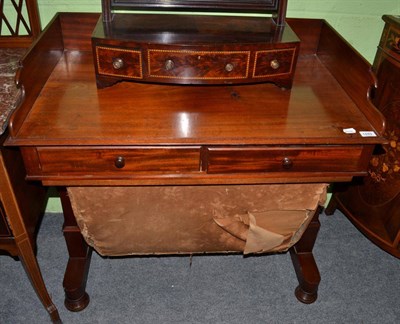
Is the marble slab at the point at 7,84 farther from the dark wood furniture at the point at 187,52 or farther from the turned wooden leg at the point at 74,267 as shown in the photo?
the turned wooden leg at the point at 74,267

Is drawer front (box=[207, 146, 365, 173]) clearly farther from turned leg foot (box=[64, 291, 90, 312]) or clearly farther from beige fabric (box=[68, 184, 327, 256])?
turned leg foot (box=[64, 291, 90, 312])

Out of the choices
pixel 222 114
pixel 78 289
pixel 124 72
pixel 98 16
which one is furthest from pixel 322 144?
pixel 78 289

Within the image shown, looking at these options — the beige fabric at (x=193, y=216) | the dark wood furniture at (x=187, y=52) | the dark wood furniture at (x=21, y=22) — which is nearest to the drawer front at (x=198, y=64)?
the dark wood furniture at (x=187, y=52)

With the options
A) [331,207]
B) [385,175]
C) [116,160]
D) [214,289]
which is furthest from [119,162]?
→ [331,207]

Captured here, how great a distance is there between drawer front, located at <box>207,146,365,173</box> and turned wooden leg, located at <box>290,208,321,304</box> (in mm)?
506

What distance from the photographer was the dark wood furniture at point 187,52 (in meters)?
1.26

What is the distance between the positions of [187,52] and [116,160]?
412 millimetres

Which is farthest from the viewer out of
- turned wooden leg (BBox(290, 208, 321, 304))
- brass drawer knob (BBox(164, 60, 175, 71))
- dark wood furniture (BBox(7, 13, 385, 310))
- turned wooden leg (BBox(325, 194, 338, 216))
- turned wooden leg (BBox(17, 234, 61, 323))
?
turned wooden leg (BBox(325, 194, 338, 216))

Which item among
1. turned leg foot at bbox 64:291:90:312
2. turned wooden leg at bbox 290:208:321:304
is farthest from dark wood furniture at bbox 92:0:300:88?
turned leg foot at bbox 64:291:90:312

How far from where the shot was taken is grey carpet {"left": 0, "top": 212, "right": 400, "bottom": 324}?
173 cm

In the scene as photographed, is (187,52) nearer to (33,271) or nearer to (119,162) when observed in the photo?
(119,162)

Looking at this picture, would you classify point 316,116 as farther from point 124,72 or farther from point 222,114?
point 124,72

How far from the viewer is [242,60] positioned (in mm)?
1287

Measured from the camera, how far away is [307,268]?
5.98ft
